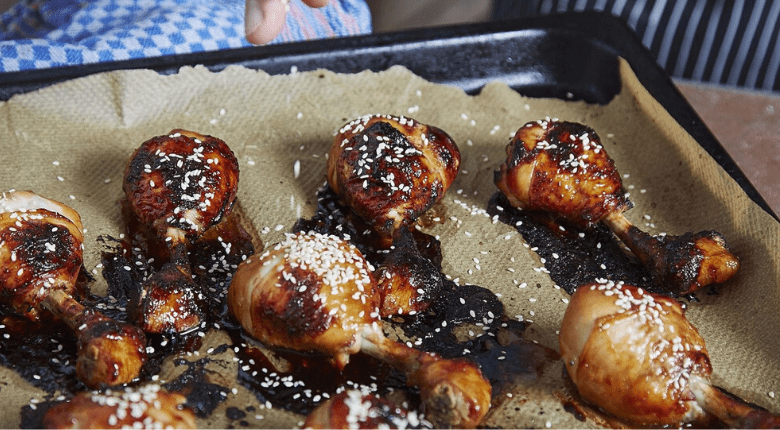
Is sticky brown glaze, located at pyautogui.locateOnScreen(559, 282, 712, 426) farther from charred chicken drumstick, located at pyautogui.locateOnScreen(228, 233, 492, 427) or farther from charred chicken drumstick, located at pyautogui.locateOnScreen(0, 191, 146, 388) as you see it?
charred chicken drumstick, located at pyautogui.locateOnScreen(0, 191, 146, 388)

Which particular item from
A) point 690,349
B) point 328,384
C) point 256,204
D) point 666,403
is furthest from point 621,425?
point 256,204

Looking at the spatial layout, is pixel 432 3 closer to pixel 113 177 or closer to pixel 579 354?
pixel 113 177

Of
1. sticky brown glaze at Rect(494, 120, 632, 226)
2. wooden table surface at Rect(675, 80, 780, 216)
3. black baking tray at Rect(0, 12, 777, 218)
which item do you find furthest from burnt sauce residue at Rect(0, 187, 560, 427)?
wooden table surface at Rect(675, 80, 780, 216)

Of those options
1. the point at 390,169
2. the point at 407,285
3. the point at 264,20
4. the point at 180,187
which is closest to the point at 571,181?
the point at 390,169

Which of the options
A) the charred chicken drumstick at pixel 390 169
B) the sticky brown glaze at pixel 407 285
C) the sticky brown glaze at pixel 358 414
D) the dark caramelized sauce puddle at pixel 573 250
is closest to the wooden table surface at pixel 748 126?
the dark caramelized sauce puddle at pixel 573 250

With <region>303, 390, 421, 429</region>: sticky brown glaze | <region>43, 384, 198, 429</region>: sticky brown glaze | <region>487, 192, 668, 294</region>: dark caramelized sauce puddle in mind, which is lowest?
<region>487, 192, 668, 294</region>: dark caramelized sauce puddle

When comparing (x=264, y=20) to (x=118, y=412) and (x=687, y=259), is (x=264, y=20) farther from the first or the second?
(x=687, y=259)
